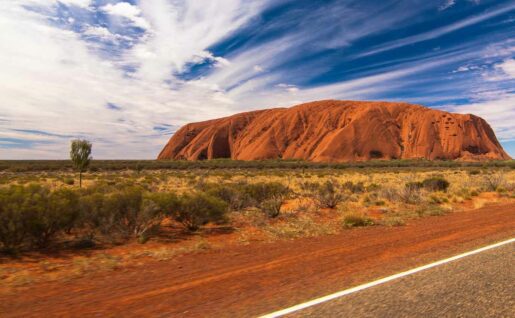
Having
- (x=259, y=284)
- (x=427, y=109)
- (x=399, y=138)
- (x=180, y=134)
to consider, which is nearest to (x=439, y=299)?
(x=259, y=284)

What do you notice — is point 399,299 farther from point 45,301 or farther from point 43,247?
point 43,247

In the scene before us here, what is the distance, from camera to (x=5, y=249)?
24.0ft

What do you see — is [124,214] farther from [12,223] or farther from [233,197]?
[233,197]

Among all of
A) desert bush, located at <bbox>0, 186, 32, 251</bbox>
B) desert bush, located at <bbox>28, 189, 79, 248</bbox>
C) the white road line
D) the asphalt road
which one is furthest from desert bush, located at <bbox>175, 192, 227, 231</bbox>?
the asphalt road

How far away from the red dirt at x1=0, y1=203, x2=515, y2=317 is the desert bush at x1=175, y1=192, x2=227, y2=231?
8.08 ft

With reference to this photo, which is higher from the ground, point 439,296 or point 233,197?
point 233,197

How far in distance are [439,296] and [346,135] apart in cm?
10305

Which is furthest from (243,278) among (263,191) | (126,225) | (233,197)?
(263,191)

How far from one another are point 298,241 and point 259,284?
3.49 m

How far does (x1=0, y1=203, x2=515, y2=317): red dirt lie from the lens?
446 cm

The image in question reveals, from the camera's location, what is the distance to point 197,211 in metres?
10.2

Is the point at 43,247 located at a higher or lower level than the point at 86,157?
lower

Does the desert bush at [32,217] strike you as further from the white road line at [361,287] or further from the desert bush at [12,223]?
the white road line at [361,287]

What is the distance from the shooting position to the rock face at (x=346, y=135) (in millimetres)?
103125
